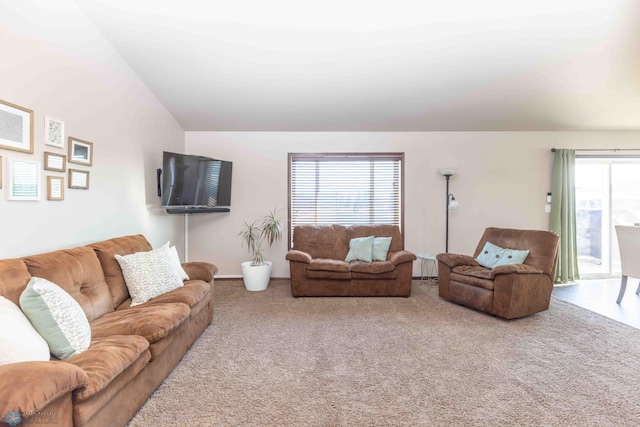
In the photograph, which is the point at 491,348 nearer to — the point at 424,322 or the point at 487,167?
the point at 424,322

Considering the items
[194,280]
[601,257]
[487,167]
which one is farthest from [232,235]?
[601,257]

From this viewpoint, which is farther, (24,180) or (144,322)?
(24,180)

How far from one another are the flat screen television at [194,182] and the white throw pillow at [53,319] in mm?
2221

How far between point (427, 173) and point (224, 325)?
376 cm

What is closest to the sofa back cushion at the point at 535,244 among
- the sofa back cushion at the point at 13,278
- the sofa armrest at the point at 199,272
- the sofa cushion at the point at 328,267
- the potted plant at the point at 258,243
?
the sofa cushion at the point at 328,267

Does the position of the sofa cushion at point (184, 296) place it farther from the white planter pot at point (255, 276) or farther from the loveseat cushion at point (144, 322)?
the white planter pot at point (255, 276)

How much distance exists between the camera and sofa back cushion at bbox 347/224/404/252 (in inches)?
179

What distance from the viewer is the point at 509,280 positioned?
124 inches

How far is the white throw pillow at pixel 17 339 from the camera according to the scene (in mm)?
1321

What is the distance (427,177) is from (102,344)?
4.60 m

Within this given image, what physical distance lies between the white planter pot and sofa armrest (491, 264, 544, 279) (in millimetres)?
2873

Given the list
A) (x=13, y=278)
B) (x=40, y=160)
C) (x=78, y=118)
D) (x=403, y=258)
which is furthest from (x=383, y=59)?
(x=13, y=278)

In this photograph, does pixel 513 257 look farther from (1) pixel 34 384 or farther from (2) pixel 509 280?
(1) pixel 34 384

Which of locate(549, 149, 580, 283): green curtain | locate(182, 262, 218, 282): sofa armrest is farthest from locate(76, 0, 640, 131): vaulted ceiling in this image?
locate(182, 262, 218, 282): sofa armrest
